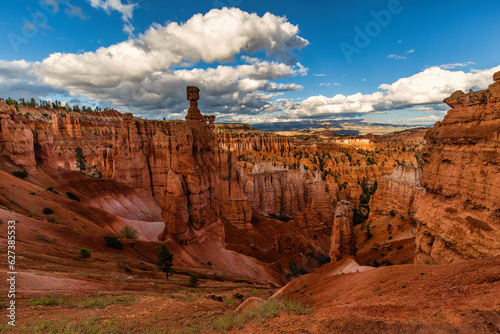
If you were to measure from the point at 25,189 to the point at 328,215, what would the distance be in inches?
1787

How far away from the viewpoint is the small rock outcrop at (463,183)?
988 centimetres

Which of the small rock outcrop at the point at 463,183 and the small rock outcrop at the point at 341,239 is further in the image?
the small rock outcrop at the point at 341,239

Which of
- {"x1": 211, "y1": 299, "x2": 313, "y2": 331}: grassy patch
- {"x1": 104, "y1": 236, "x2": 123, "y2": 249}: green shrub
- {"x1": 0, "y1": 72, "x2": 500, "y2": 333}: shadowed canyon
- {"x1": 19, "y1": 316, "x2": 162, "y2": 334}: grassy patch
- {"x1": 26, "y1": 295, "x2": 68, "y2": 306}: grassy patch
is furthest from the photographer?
{"x1": 104, "y1": 236, "x2": 123, "y2": 249}: green shrub

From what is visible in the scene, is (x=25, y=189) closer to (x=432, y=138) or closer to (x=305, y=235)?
(x=432, y=138)

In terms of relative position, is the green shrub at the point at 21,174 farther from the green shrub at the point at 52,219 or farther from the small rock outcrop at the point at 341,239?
the small rock outcrop at the point at 341,239

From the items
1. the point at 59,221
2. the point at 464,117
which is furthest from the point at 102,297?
the point at 464,117

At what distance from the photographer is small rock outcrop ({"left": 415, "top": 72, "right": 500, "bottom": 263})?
32.4 feet

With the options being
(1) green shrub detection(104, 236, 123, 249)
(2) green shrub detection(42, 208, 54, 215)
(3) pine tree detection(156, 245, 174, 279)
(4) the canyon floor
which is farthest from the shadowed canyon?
(3) pine tree detection(156, 245, 174, 279)

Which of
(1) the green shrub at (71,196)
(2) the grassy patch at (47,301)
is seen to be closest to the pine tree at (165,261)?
(2) the grassy patch at (47,301)

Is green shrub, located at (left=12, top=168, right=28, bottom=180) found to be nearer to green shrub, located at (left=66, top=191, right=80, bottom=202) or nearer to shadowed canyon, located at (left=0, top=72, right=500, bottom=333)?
shadowed canyon, located at (left=0, top=72, right=500, bottom=333)

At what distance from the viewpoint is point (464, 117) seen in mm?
11680

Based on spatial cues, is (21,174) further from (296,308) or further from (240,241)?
(296,308)

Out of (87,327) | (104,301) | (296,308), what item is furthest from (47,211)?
(296,308)

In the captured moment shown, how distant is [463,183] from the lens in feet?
36.4
